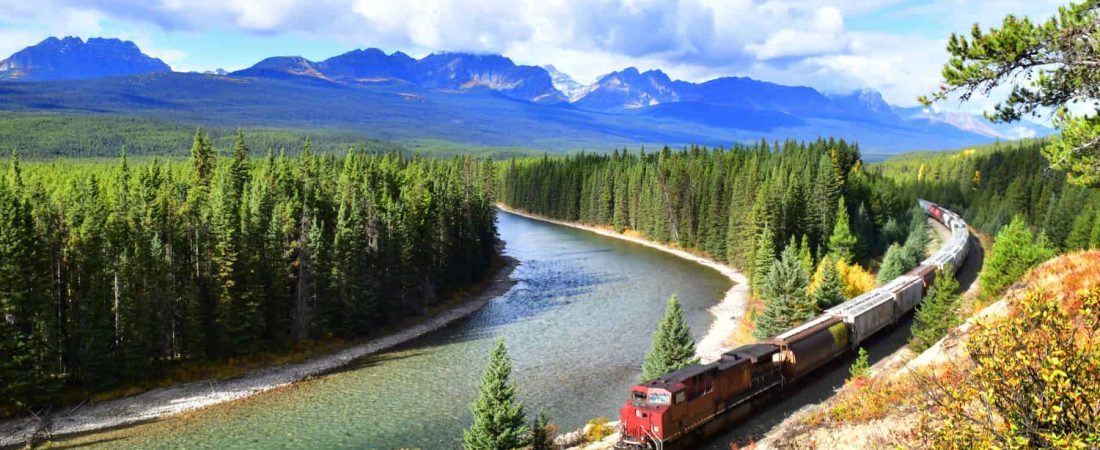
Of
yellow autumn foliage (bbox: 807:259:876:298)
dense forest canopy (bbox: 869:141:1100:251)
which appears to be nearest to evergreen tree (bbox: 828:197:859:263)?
yellow autumn foliage (bbox: 807:259:876:298)

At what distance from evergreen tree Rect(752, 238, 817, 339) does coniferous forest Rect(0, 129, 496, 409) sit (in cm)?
3295

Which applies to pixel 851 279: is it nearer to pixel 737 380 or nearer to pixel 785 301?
pixel 785 301

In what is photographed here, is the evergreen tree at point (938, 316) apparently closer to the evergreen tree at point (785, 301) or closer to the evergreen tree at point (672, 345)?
the evergreen tree at point (785, 301)

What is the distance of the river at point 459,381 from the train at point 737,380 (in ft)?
29.7

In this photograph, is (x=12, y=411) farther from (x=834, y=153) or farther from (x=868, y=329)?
(x=834, y=153)

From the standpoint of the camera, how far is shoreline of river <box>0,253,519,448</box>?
39656 mm

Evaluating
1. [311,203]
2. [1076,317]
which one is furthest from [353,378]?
[1076,317]

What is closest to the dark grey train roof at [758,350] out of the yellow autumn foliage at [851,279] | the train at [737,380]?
the train at [737,380]

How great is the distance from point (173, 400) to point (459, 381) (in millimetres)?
18156

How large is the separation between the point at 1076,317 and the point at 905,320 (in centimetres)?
3307

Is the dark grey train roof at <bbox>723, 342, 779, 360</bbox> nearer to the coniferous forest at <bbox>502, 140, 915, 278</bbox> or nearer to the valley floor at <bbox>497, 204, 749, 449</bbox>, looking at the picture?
the valley floor at <bbox>497, 204, 749, 449</bbox>

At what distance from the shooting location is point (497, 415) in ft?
98.7

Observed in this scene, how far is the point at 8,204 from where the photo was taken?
42219mm

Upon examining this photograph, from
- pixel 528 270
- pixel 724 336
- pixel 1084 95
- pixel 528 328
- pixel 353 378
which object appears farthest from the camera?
pixel 528 270
